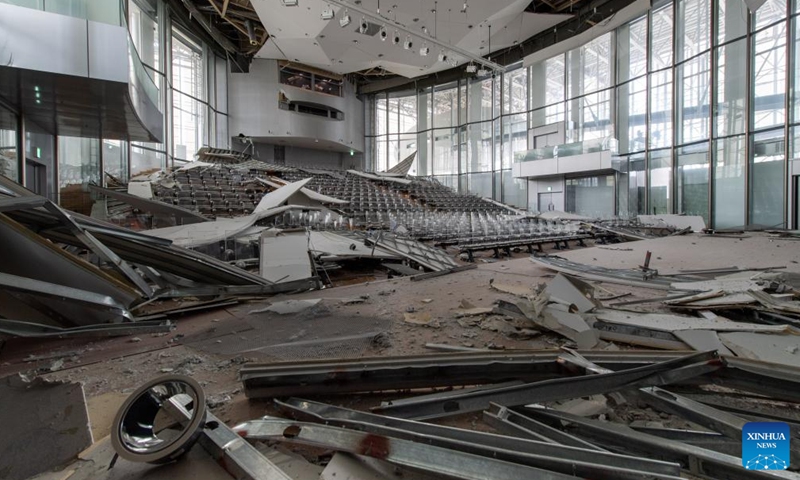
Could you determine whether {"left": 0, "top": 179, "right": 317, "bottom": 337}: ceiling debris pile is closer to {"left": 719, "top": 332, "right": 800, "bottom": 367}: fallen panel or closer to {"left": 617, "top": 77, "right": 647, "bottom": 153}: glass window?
{"left": 719, "top": 332, "right": 800, "bottom": 367}: fallen panel

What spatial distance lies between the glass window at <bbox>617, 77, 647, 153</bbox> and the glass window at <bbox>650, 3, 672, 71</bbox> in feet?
2.36

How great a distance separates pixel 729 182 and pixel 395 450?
15.2 metres

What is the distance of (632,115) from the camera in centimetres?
1486

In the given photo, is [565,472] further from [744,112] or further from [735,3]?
[735,3]

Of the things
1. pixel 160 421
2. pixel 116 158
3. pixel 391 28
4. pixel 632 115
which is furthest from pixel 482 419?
pixel 632 115

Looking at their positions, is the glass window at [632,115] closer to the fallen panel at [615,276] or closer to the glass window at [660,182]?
the glass window at [660,182]

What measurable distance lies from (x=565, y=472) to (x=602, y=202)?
56.9ft

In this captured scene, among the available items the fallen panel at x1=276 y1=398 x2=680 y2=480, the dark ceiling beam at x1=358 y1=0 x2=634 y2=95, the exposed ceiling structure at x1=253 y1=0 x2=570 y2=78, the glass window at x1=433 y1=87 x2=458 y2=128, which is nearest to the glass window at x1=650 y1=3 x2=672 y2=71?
the dark ceiling beam at x1=358 y1=0 x2=634 y2=95

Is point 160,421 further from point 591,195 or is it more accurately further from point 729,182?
point 591,195

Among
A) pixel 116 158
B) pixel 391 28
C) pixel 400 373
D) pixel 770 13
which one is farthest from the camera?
pixel 391 28

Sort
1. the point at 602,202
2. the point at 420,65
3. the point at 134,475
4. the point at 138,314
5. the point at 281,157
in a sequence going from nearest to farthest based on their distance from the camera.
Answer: the point at 134,475, the point at 138,314, the point at 602,202, the point at 420,65, the point at 281,157

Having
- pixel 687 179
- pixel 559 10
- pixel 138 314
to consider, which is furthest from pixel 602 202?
pixel 138 314

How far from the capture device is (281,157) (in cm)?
2259

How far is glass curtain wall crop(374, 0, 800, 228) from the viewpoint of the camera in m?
10.6
